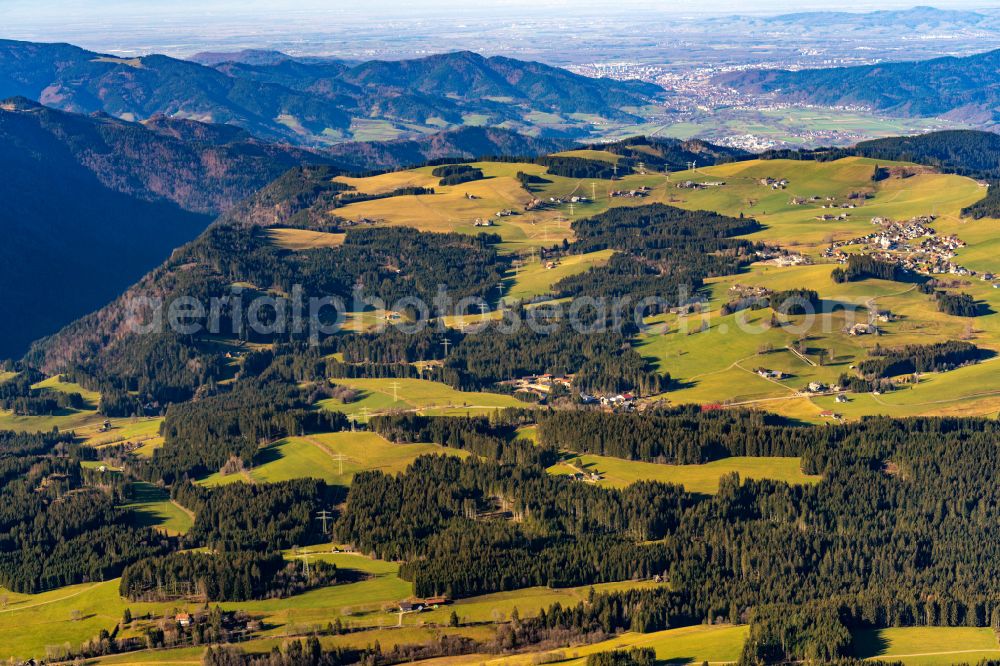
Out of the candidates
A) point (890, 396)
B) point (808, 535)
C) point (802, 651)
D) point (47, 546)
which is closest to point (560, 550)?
point (808, 535)

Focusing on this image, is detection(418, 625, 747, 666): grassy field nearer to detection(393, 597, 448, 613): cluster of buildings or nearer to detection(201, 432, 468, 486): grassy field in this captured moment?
detection(393, 597, 448, 613): cluster of buildings

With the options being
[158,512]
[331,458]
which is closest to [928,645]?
[331,458]

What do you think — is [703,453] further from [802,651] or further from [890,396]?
[802,651]

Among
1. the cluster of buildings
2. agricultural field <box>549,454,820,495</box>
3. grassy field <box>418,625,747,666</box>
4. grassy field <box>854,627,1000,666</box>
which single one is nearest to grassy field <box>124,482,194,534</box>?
the cluster of buildings

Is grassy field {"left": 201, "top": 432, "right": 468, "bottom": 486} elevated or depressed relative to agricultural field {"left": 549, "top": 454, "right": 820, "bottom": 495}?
depressed

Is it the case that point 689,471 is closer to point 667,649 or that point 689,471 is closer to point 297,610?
point 667,649
